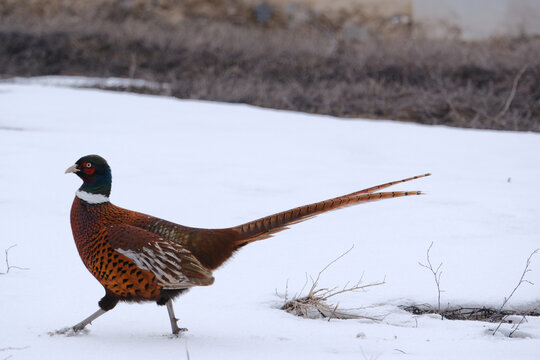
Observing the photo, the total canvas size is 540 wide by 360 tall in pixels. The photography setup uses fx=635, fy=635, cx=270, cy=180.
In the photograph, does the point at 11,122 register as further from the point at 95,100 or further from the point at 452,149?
the point at 452,149

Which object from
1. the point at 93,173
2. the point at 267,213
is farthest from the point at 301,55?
the point at 93,173

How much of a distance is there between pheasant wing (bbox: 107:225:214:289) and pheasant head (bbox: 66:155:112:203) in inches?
7.7

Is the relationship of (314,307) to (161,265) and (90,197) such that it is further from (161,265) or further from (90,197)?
(90,197)

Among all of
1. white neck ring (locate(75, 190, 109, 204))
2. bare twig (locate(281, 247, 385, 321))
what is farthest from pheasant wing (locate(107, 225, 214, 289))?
bare twig (locate(281, 247, 385, 321))

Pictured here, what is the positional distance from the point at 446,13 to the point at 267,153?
34.7 ft

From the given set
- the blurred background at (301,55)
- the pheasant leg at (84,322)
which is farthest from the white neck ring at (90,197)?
the blurred background at (301,55)

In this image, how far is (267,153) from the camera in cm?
642

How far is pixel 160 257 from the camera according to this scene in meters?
2.67

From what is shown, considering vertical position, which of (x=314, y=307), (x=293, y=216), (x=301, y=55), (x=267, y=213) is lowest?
(x=314, y=307)

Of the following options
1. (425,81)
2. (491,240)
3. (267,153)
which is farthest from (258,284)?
(425,81)

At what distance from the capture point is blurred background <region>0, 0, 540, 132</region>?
9523mm

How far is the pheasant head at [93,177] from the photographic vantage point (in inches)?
111

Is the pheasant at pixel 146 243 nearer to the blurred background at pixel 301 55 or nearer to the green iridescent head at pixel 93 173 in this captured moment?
the green iridescent head at pixel 93 173

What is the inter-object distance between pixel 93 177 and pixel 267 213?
77.2 inches
